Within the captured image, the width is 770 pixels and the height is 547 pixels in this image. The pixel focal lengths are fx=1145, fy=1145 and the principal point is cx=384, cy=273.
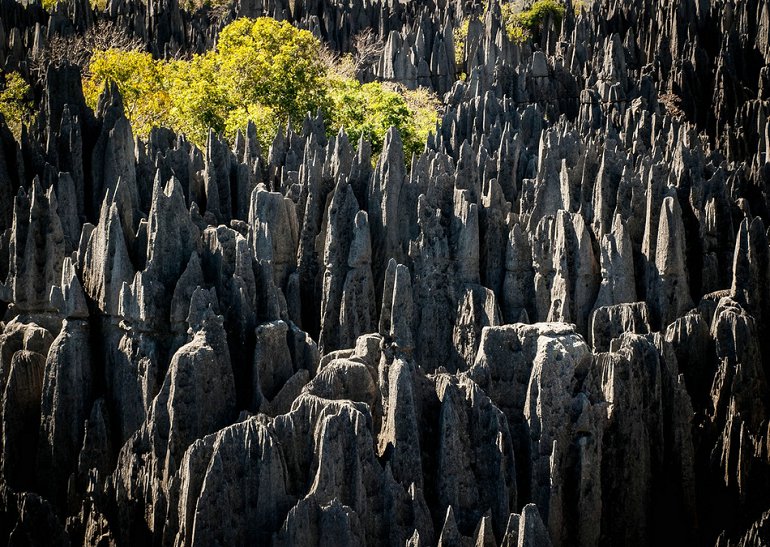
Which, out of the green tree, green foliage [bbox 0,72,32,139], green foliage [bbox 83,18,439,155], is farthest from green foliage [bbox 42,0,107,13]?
the green tree

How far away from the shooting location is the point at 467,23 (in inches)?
2238

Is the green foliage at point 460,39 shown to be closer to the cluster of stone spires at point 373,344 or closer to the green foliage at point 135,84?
the green foliage at point 135,84

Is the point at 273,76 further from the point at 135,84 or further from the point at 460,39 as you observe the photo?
the point at 460,39

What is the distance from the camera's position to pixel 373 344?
52.0 ft

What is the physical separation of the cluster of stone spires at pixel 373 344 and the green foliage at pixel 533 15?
34.1 metres

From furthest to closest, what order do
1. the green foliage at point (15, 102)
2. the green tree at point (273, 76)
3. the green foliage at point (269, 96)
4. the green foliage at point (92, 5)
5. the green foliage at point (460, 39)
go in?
the green foliage at point (92, 5) → the green foliage at point (460, 39) → the green foliage at point (15, 102) → the green tree at point (273, 76) → the green foliage at point (269, 96)

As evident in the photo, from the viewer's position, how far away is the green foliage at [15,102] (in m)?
37.8

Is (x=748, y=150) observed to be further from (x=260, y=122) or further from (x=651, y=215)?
(x=651, y=215)

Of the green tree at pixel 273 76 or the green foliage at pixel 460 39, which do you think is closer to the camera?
the green tree at pixel 273 76

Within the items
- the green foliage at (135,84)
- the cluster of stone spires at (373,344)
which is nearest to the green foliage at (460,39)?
the green foliage at (135,84)

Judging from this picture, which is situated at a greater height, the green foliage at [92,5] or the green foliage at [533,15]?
the green foliage at [92,5]

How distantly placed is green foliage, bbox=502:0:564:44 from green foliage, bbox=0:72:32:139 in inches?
1089

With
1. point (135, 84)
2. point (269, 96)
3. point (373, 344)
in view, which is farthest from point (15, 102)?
A: point (373, 344)

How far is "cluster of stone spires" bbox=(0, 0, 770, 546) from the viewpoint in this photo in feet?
45.2
